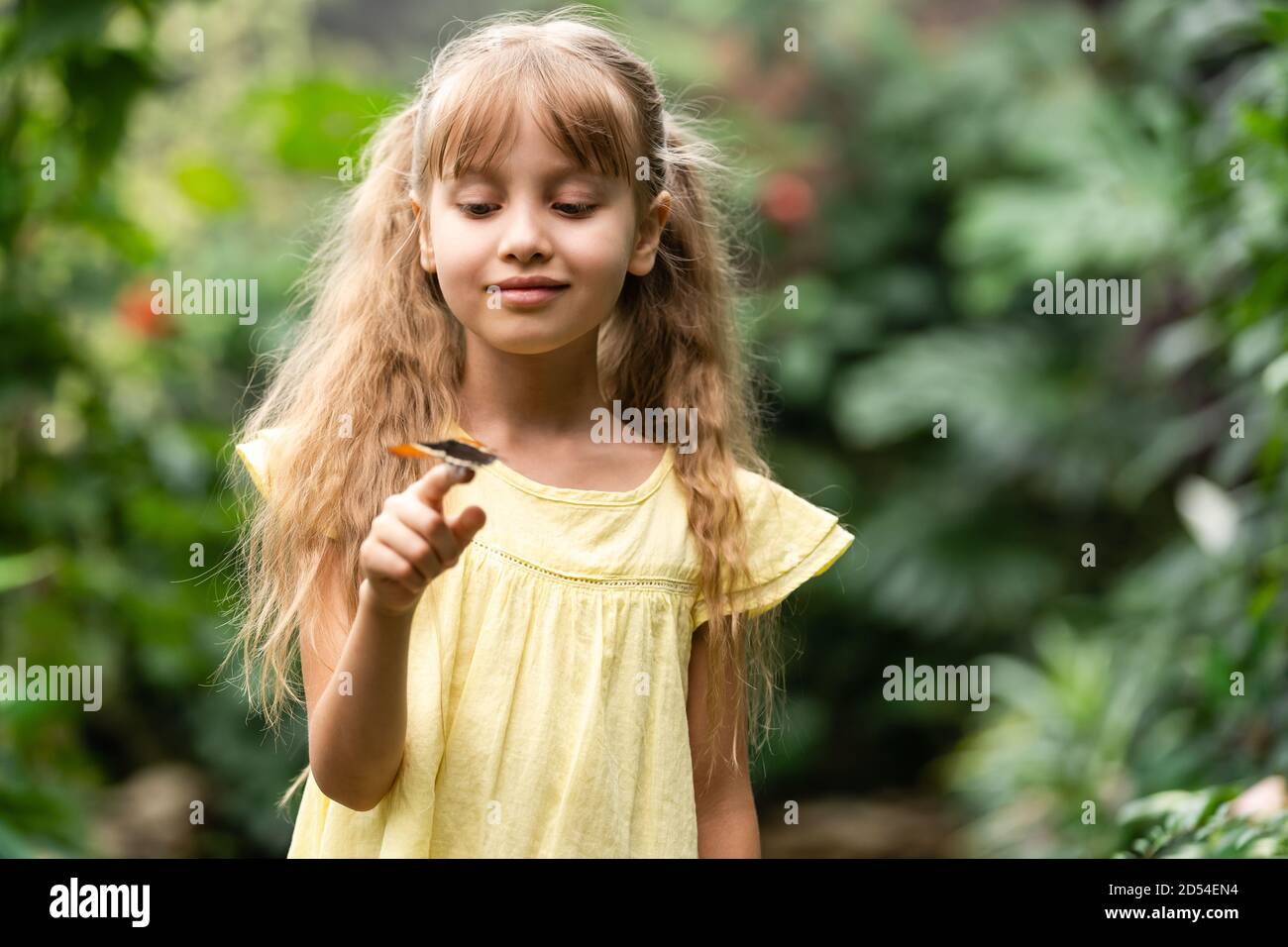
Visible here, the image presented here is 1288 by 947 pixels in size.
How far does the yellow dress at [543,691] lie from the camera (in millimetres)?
1607

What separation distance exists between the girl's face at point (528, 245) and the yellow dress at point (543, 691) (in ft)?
0.63

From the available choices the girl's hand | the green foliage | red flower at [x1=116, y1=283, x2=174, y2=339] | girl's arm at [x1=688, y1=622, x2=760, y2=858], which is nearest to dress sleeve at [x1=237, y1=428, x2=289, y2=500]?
the girl's hand

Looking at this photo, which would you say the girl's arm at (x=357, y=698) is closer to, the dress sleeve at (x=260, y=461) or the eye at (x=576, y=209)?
the dress sleeve at (x=260, y=461)

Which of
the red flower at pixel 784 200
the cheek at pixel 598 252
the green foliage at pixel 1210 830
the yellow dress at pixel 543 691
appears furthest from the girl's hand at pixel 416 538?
the red flower at pixel 784 200

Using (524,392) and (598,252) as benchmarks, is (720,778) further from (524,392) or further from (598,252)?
(598,252)

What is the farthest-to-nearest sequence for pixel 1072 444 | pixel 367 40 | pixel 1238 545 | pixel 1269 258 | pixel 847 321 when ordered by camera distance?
1. pixel 367 40
2. pixel 847 321
3. pixel 1072 444
4. pixel 1238 545
5. pixel 1269 258

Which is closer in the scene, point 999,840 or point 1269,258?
point 1269,258

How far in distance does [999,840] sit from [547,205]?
132 inches

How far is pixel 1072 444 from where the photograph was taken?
5.46 meters

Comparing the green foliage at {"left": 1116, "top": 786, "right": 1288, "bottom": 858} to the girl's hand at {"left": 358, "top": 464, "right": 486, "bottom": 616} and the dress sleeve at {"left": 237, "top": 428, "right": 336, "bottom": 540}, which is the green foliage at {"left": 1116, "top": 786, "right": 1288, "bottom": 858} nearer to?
the girl's hand at {"left": 358, "top": 464, "right": 486, "bottom": 616}

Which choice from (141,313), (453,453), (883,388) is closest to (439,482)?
(453,453)

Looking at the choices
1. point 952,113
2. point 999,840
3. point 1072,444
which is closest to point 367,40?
point 952,113

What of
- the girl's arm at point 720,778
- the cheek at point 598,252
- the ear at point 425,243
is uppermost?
the ear at point 425,243
